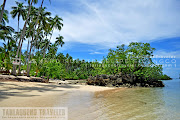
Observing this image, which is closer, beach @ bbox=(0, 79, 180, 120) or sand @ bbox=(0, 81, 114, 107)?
beach @ bbox=(0, 79, 180, 120)

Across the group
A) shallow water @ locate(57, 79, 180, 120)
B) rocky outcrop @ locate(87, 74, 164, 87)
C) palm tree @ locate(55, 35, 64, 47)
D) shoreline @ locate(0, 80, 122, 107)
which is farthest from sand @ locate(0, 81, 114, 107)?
palm tree @ locate(55, 35, 64, 47)

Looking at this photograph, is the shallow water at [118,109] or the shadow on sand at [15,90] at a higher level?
the shadow on sand at [15,90]

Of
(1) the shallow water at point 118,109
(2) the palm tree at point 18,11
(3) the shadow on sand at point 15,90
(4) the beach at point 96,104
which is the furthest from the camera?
(2) the palm tree at point 18,11

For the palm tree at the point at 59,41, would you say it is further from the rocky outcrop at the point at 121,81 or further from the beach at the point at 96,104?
the beach at the point at 96,104

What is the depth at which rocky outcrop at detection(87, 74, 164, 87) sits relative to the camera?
2578cm

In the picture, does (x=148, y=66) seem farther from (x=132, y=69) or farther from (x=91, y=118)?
(x=91, y=118)

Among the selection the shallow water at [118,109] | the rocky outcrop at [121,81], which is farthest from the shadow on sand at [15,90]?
the rocky outcrop at [121,81]

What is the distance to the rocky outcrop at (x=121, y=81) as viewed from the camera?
25.8m

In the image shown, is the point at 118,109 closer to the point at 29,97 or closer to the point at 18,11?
the point at 29,97

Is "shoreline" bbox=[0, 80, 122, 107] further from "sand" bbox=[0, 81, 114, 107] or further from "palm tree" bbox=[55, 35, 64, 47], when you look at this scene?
"palm tree" bbox=[55, 35, 64, 47]

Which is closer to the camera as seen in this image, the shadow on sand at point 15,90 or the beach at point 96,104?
the beach at point 96,104

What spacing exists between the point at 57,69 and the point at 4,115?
63.4ft

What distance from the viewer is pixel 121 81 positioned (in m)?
26.8

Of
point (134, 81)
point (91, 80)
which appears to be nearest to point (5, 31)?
point (91, 80)
